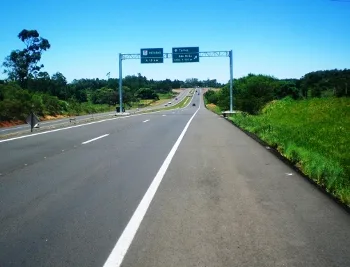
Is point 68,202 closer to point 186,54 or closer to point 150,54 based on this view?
point 150,54

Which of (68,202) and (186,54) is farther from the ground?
(186,54)

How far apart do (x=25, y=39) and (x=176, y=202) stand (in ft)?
261

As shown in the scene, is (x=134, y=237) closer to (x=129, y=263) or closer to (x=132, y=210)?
(x=129, y=263)

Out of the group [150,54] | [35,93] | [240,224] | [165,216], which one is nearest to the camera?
[240,224]

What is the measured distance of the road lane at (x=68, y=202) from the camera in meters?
3.86

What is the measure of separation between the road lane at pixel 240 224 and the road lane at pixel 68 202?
0.48 m

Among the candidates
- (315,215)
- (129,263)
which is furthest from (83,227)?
(315,215)

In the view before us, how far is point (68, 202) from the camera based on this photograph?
573 centimetres

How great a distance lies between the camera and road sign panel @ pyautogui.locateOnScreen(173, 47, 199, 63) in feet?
134

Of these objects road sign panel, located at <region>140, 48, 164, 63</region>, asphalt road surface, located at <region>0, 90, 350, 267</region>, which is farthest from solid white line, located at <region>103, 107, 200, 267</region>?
road sign panel, located at <region>140, 48, 164, 63</region>

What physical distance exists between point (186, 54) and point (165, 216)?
3760cm

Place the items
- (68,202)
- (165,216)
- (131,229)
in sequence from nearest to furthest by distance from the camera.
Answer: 1. (131,229)
2. (165,216)
3. (68,202)

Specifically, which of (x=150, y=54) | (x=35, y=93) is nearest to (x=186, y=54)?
(x=150, y=54)

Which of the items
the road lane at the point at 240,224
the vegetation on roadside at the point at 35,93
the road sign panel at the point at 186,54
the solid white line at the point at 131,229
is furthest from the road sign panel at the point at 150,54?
the solid white line at the point at 131,229
